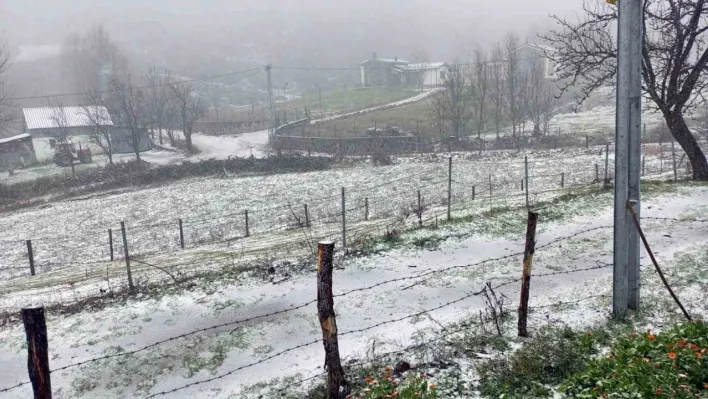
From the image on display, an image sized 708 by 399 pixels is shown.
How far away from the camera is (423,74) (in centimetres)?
9406

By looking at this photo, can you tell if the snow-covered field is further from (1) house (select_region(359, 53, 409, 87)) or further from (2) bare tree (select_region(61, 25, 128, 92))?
(1) house (select_region(359, 53, 409, 87))

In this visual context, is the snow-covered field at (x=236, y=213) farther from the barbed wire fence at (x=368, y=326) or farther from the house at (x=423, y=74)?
the house at (x=423, y=74)

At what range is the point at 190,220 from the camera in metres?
23.5

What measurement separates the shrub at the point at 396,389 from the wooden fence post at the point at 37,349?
9.60 ft

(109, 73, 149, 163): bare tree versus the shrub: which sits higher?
(109, 73, 149, 163): bare tree

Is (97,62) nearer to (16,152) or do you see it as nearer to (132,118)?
(132,118)

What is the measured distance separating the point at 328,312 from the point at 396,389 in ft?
3.69

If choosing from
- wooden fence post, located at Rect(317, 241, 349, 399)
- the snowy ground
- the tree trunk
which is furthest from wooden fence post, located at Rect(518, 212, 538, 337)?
the tree trunk

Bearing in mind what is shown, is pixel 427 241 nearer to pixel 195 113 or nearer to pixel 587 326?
pixel 587 326

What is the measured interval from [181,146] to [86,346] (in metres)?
48.9

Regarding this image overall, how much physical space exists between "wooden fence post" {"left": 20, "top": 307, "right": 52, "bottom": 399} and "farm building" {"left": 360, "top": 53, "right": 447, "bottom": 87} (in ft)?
299

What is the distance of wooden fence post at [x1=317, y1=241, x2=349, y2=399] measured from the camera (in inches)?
214

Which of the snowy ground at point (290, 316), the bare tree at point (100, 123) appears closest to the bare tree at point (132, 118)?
the bare tree at point (100, 123)

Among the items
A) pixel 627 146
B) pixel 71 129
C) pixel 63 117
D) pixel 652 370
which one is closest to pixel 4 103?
pixel 63 117
